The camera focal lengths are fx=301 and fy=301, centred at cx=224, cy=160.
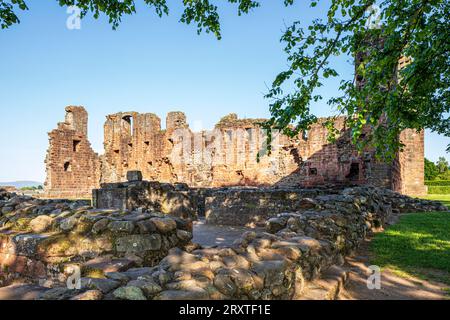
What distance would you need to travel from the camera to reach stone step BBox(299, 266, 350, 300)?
326 centimetres

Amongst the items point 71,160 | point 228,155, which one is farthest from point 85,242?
point 71,160

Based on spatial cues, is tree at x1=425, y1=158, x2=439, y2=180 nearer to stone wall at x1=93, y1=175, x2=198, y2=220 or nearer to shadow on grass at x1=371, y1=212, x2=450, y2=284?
shadow on grass at x1=371, y1=212, x2=450, y2=284

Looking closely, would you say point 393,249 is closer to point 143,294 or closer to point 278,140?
point 143,294

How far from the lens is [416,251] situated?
577 cm

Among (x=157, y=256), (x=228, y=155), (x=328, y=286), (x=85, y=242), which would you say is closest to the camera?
(x=328, y=286)

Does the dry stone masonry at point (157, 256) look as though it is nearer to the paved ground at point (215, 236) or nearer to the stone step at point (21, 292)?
the stone step at point (21, 292)

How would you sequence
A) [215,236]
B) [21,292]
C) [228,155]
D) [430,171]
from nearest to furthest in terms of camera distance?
[21,292], [215,236], [228,155], [430,171]

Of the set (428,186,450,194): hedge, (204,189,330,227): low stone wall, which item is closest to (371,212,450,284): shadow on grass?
(204,189,330,227): low stone wall

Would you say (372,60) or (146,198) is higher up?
(372,60)

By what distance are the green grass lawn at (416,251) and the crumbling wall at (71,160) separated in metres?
26.7

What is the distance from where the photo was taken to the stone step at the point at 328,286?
10.7ft

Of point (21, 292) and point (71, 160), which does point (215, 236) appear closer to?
point (21, 292)

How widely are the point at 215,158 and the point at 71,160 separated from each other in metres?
14.2

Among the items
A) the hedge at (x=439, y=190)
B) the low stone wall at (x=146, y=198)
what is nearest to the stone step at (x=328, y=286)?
the low stone wall at (x=146, y=198)
